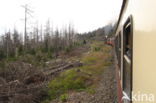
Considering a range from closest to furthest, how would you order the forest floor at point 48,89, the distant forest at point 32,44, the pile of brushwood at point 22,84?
the forest floor at point 48,89 < the pile of brushwood at point 22,84 < the distant forest at point 32,44

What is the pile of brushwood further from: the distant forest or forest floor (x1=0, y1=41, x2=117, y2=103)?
the distant forest

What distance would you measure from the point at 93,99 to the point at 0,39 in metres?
38.3

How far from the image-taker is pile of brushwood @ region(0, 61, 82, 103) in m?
6.57

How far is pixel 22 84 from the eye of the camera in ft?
25.4

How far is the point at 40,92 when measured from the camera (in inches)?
290

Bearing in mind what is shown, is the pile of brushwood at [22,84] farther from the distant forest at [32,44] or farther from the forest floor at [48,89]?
the distant forest at [32,44]

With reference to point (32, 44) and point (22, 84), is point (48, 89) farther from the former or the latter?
point (32, 44)

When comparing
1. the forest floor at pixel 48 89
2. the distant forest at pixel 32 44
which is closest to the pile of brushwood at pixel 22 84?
the forest floor at pixel 48 89

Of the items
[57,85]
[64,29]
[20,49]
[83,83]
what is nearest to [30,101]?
[57,85]

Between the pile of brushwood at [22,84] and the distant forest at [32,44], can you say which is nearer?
the pile of brushwood at [22,84]

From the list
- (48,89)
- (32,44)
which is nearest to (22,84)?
(48,89)

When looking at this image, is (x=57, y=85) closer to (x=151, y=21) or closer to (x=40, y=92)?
(x=40, y=92)

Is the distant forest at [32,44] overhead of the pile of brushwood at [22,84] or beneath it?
overhead

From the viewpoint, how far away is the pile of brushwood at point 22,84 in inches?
259
